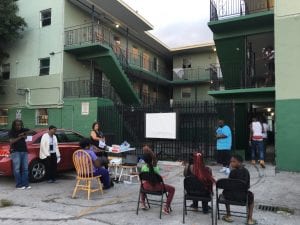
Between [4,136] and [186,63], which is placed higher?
[186,63]

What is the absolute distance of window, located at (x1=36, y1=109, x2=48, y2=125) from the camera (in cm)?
1882

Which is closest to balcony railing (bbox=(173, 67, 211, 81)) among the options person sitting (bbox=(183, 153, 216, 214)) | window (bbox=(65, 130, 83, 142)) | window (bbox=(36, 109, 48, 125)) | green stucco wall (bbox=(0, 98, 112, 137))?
green stucco wall (bbox=(0, 98, 112, 137))

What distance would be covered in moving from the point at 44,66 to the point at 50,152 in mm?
10578

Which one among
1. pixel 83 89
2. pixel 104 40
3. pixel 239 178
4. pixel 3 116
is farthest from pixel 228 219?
pixel 3 116

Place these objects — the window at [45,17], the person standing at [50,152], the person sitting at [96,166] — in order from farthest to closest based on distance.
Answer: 1. the window at [45,17]
2. the person standing at [50,152]
3. the person sitting at [96,166]

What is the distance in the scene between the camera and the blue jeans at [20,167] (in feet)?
28.8

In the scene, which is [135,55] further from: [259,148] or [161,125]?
[259,148]

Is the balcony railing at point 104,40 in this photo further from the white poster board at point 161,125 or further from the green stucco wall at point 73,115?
the white poster board at point 161,125

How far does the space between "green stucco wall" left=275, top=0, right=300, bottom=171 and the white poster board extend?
3.58 metres

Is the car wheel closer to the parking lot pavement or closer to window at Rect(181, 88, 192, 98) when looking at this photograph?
the parking lot pavement

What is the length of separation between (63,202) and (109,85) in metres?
12.8

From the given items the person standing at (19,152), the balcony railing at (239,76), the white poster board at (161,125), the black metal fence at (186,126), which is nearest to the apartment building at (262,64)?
the balcony railing at (239,76)

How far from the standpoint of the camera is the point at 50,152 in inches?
381

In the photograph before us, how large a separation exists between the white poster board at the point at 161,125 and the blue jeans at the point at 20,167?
4.95 meters
